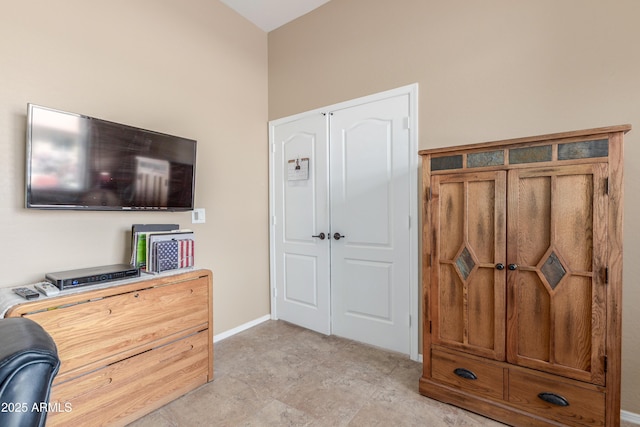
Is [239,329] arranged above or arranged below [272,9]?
below

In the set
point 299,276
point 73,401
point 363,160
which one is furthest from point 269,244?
point 73,401

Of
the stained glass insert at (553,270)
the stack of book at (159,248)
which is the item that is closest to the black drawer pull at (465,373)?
the stained glass insert at (553,270)

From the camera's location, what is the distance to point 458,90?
2277 mm

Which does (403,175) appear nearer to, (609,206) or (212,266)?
(609,206)

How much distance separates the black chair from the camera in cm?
61

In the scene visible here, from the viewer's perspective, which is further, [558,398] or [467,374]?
[467,374]

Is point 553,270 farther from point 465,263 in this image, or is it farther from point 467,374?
point 467,374

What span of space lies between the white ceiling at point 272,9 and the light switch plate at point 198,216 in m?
2.04

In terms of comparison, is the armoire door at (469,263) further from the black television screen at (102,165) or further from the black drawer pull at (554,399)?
the black television screen at (102,165)

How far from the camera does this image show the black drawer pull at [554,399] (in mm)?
1569

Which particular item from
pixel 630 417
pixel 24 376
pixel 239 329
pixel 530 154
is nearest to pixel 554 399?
pixel 630 417

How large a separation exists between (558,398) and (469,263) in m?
0.79

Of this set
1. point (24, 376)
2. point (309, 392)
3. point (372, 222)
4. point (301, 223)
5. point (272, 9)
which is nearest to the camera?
point (24, 376)

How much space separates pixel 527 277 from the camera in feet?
5.51
